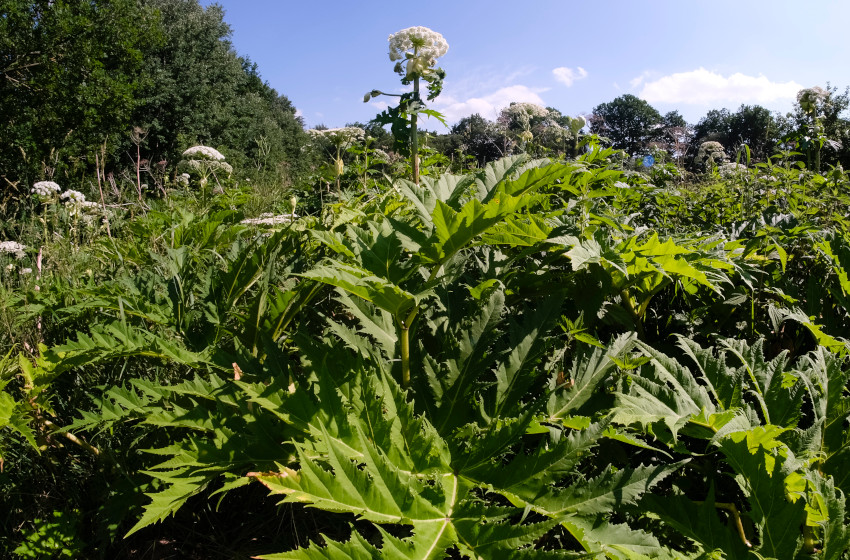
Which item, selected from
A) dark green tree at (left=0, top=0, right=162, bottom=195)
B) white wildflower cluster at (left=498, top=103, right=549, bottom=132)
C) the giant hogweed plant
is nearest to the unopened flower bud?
the giant hogweed plant

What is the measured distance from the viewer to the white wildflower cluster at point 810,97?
4.08 m

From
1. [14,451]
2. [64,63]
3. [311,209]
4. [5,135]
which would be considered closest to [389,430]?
[14,451]

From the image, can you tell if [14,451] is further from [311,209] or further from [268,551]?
[311,209]

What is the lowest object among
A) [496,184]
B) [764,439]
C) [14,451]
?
[14,451]

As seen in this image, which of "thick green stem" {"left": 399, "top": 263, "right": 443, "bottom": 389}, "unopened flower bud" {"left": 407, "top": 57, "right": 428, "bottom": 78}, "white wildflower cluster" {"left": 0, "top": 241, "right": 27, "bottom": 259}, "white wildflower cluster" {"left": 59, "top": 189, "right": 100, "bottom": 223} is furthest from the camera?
"white wildflower cluster" {"left": 59, "top": 189, "right": 100, "bottom": 223}

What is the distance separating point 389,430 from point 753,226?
173 centimetres

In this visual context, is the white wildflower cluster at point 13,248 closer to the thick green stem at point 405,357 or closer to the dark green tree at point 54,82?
the thick green stem at point 405,357

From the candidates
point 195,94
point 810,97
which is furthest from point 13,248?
point 195,94

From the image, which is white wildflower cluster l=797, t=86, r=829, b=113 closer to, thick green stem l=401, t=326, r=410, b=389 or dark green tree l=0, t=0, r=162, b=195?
thick green stem l=401, t=326, r=410, b=389

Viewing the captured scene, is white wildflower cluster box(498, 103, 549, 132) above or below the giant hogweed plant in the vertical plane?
above

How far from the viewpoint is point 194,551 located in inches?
60.0

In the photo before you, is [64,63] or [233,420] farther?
[64,63]

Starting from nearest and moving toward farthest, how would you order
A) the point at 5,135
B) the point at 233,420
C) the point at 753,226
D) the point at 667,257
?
the point at 667,257, the point at 233,420, the point at 753,226, the point at 5,135

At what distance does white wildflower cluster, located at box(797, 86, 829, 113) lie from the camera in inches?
161
